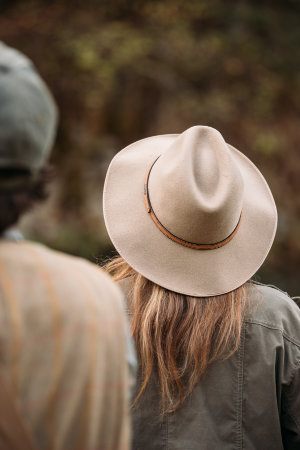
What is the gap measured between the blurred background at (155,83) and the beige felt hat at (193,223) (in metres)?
6.66

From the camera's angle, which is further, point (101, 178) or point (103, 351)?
point (101, 178)

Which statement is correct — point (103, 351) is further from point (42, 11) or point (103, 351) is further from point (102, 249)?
point (42, 11)

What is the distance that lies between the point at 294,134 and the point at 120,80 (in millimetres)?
2611

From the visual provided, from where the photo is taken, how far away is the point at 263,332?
1.77m

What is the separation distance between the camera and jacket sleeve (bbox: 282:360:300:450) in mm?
1745

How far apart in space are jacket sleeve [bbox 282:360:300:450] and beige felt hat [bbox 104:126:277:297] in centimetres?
30

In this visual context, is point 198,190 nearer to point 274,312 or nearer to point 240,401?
point 274,312

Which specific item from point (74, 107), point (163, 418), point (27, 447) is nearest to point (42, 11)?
point (74, 107)

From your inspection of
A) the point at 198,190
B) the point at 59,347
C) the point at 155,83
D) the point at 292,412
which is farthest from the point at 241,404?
the point at 155,83

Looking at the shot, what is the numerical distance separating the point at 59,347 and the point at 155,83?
8786 mm

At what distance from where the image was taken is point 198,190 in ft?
5.76

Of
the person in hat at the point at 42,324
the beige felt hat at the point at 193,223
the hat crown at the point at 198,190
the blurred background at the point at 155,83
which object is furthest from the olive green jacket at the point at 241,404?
the blurred background at the point at 155,83

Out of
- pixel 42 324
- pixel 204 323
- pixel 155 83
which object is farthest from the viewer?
pixel 155 83

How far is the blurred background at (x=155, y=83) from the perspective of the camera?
877 centimetres
